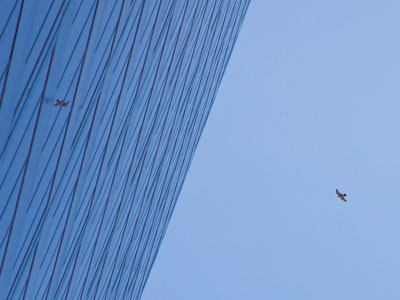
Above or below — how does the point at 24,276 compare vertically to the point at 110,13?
below

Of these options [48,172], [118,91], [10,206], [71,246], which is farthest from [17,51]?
[71,246]

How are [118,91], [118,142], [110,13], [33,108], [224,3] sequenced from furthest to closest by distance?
[224,3] → [118,142] → [118,91] → [110,13] → [33,108]

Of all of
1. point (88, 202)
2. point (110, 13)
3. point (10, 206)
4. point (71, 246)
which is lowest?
point (71, 246)

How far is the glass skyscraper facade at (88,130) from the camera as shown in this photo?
56.3 ft

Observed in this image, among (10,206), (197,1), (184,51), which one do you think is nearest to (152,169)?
(184,51)

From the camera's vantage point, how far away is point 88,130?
81.8 feet

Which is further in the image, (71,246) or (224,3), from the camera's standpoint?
(224,3)

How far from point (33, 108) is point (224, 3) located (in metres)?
35.2

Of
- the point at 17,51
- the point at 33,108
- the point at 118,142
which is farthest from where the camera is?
the point at 118,142

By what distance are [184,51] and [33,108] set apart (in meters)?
24.3

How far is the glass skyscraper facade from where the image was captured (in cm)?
1717

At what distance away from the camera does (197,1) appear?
40344 millimetres

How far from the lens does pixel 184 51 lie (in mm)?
41281

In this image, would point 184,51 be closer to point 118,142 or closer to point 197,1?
point 197,1
